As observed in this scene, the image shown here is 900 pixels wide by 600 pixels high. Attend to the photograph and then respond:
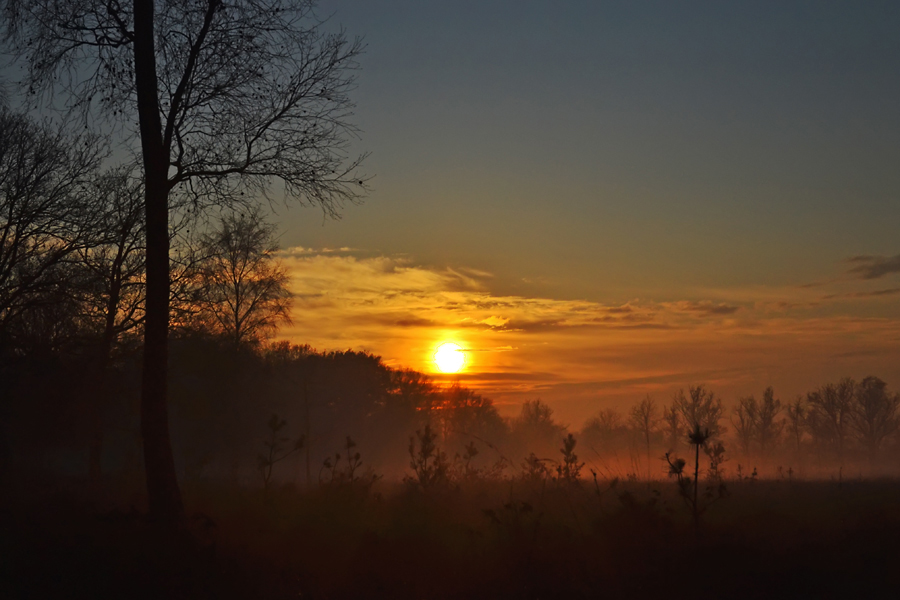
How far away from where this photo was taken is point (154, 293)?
30.5 ft

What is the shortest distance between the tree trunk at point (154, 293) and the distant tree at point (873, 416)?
333ft

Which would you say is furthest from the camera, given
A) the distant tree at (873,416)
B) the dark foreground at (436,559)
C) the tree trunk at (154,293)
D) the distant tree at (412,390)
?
the distant tree at (873,416)

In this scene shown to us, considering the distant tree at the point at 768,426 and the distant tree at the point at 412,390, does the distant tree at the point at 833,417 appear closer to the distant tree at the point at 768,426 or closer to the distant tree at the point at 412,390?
the distant tree at the point at 768,426

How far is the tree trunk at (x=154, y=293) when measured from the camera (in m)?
9.05

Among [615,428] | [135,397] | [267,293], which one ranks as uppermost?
[267,293]

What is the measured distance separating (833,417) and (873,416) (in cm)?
475

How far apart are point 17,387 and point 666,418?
87.7m

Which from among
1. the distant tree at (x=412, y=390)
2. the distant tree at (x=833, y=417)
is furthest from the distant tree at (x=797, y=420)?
the distant tree at (x=412, y=390)

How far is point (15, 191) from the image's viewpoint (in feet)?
49.0

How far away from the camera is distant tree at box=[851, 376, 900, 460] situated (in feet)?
293

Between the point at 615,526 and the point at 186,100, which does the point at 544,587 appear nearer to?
the point at 615,526

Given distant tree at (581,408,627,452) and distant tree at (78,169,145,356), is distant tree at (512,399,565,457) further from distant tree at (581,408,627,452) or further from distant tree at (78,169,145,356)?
distant tree at (78,169,145,356)

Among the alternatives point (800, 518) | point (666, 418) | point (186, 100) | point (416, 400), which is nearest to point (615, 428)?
point (666, 418)

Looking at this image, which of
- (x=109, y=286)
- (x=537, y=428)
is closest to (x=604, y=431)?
(x=537, y=428)
